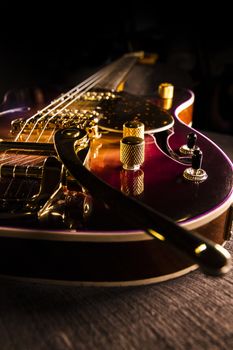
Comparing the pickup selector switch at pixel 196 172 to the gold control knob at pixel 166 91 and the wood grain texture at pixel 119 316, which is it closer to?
the wood grain texture at pixel 119 316

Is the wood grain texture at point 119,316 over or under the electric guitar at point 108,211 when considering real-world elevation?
under

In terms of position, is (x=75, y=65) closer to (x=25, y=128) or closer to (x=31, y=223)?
(x=25, y=128)

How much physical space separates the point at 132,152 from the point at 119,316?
0.36 meters

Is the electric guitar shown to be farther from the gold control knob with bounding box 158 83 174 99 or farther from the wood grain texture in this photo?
the gold control knob with bounding box 158 83 174 99

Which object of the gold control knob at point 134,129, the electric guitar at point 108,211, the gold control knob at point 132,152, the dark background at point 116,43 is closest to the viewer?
the electric guitar at point 108,211

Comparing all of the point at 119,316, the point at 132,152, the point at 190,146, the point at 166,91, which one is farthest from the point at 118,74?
the point at 119,316

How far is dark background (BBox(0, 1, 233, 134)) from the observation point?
2.20 m

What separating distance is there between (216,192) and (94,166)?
0.99ft

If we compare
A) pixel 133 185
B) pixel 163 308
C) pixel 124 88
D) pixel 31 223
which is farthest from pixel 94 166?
pixel 124 88

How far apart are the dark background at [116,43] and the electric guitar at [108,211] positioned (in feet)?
4.19

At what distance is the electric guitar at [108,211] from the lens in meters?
0.56

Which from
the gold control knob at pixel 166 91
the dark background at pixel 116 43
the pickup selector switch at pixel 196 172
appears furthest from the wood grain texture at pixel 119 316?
the dark background at pixel 116 43

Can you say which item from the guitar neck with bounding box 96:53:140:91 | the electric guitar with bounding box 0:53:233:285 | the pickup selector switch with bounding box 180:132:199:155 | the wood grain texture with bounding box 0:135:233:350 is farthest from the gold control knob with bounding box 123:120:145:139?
the guitar neck with bounding box 96:53:140:91

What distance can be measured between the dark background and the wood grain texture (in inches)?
58.3
